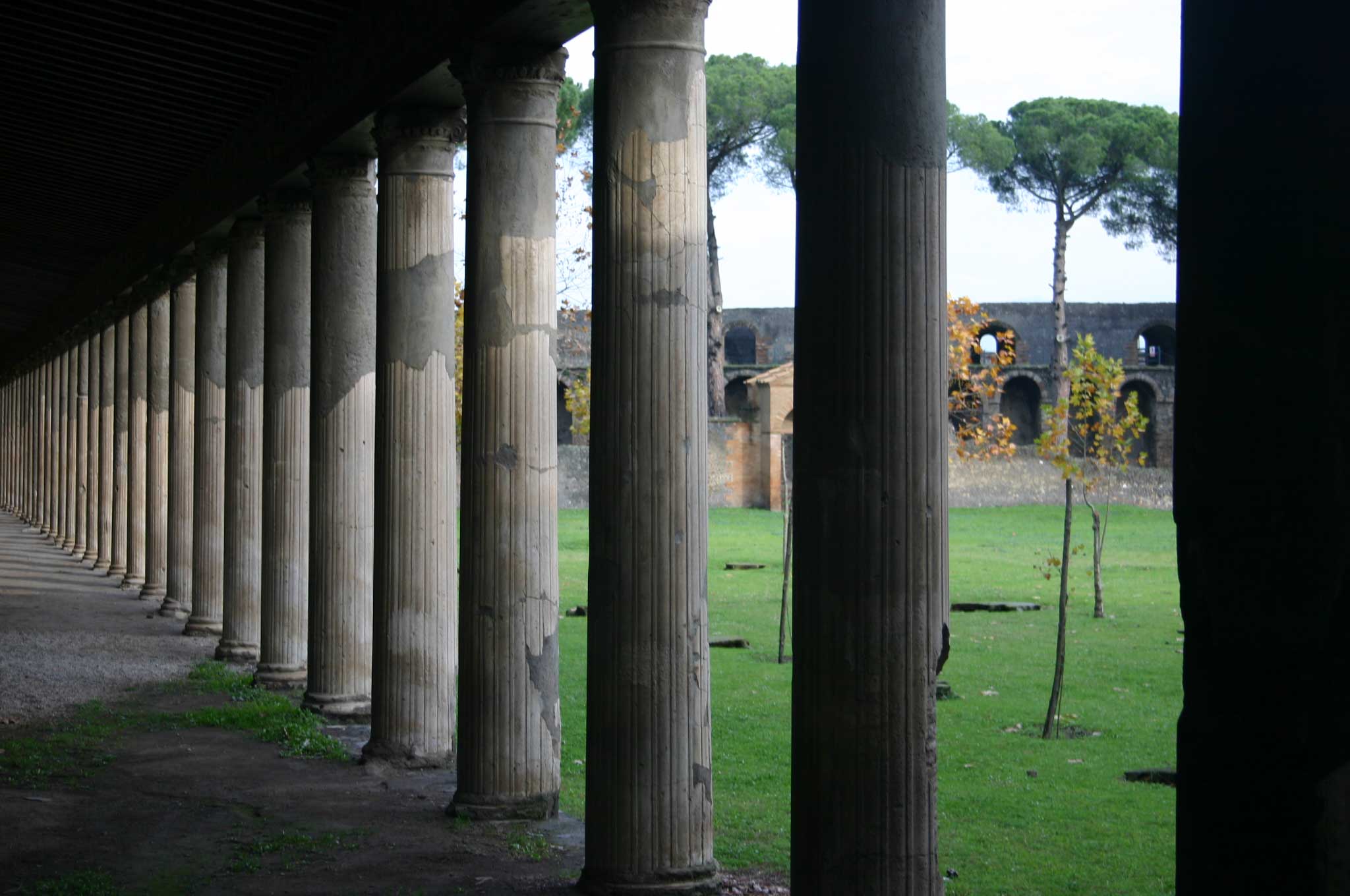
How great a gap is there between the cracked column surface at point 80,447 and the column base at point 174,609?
8.64 meters

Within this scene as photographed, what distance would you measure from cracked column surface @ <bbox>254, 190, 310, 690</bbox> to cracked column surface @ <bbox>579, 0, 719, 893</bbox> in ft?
16.9

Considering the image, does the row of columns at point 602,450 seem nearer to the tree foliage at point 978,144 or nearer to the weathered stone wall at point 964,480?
the weathered stone wall at point 964,480

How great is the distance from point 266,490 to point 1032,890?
5942mm

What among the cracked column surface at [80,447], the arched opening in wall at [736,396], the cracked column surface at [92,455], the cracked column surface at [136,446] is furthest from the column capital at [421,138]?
the arched opening in wall at [736,396]

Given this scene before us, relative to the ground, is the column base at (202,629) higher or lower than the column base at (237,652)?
lower

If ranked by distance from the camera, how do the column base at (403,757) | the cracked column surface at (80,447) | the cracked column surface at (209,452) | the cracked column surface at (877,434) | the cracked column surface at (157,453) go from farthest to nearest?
the cracked column surface at (80,447) → the cracked column surface at (157,453) → the cracked column surface at (209,452) → the column base at (403,757) → the cracked column surface at (877,434)

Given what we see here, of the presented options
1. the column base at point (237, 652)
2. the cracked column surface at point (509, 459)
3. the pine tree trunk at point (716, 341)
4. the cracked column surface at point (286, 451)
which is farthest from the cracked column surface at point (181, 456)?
the pine tree trunk at point (716, 341)

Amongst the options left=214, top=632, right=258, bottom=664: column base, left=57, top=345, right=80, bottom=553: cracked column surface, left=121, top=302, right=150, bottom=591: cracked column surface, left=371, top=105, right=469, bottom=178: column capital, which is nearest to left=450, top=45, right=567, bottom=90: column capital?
left=371, top=105, right=469, bottom=178: column capital

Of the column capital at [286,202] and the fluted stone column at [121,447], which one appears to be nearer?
the column capital at [286,202]

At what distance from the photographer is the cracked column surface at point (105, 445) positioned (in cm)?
1938

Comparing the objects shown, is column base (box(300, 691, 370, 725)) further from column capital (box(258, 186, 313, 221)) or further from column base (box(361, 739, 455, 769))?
column capital (box(258, 186, 313, 221))

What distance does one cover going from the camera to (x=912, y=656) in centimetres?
347

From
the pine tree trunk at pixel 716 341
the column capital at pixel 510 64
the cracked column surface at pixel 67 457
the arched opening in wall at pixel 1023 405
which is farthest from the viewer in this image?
the arched opening in wall at pixel 1023 405

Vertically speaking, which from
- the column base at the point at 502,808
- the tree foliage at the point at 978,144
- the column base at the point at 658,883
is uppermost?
the tree foliage at the point at 978,144
